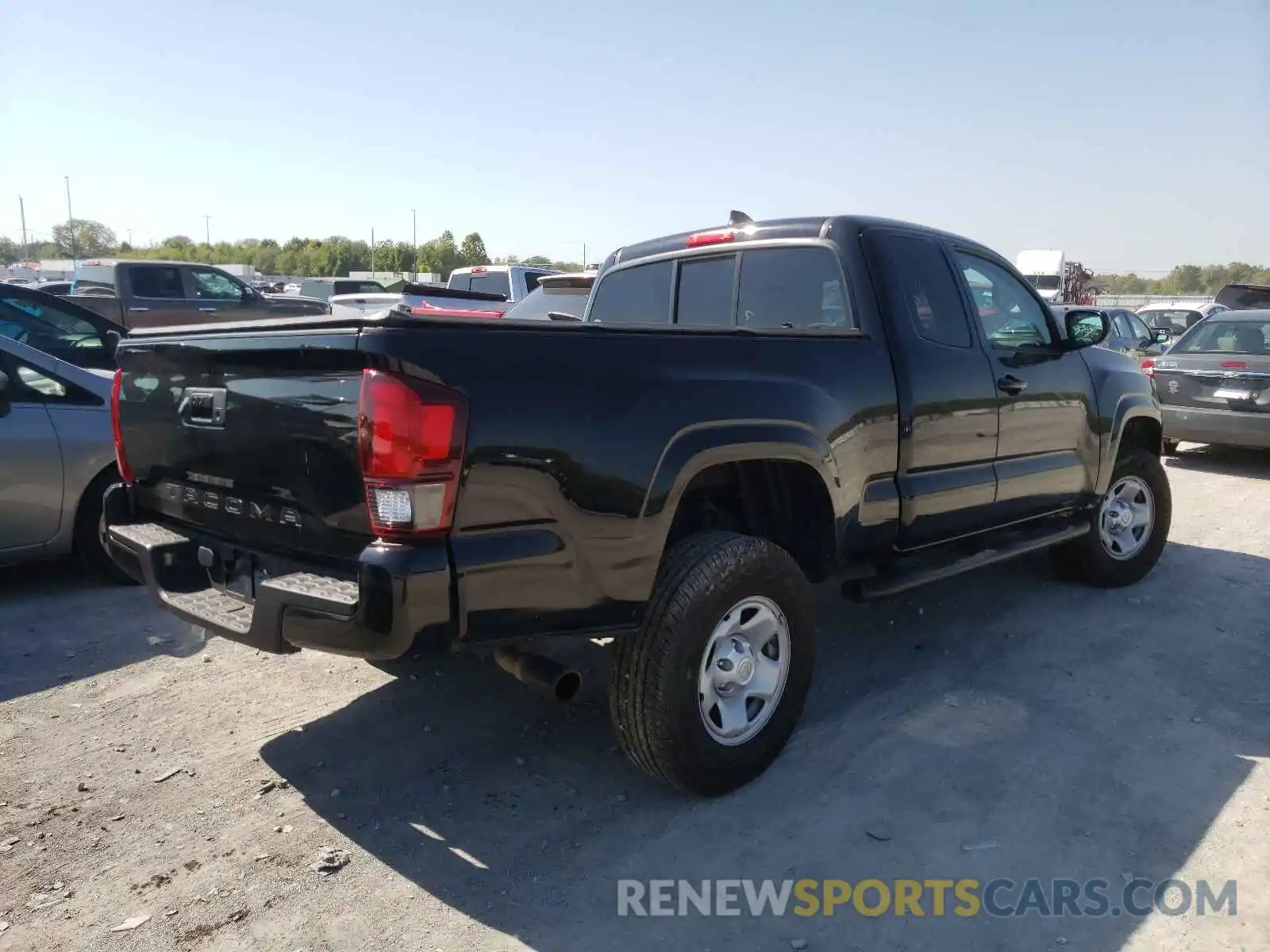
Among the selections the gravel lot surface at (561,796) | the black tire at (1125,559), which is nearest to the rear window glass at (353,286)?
the gravel lot surface at (561,796)

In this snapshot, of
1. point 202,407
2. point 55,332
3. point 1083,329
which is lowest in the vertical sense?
point 55,332

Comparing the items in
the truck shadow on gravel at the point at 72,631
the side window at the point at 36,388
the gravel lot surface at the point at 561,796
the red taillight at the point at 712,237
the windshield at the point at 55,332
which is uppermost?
the red taillight at the point at 712,237

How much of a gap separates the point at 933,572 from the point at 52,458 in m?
4.63

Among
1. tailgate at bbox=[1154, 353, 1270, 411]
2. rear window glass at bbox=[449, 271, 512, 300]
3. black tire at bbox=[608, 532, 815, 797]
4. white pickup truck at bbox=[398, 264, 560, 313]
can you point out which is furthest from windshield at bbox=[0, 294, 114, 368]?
tailgate at bbox=[1154, 353, 1270, 411]

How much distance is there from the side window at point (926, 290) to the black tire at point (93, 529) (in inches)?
173

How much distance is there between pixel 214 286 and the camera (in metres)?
15.9

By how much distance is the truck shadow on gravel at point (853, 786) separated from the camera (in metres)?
2.69

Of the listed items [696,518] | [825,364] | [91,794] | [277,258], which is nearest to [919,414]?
[825,364]

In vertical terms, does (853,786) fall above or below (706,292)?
below

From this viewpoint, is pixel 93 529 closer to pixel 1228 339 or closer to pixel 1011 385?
pixel 1011 385

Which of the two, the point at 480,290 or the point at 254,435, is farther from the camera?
the point at 480,290

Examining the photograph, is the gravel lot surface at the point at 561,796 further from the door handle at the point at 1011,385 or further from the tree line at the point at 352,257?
the tree line at the point at 352,257

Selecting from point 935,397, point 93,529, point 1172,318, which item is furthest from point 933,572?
point 1172,318

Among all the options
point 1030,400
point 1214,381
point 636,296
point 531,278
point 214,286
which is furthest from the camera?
point 214,286
